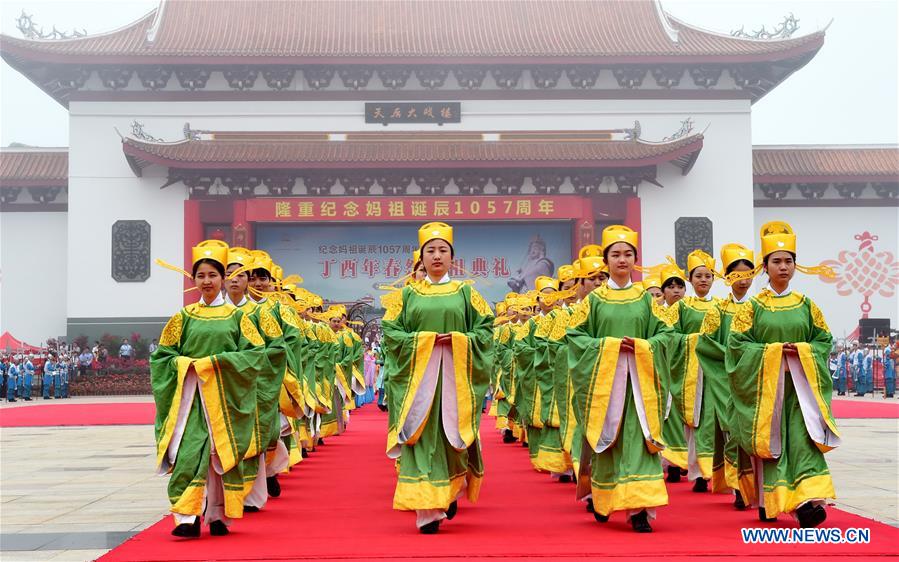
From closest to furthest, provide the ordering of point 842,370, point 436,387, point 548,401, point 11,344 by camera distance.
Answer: point 436,387, point 548,401, point 842,370, point 11,344

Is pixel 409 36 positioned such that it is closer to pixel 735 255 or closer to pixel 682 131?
pixel 682 131

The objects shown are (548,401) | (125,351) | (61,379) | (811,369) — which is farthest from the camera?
(125,351)

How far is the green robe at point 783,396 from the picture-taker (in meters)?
6.47

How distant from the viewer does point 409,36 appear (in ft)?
104

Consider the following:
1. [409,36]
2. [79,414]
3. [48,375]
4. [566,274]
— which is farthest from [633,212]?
[566,274]

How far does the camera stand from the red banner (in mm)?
28375

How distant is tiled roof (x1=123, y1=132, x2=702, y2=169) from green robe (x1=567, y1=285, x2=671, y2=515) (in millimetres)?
20889

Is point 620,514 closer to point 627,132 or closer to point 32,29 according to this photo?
point 627,132

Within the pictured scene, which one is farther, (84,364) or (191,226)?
(191,226)

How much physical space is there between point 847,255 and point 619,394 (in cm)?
2569

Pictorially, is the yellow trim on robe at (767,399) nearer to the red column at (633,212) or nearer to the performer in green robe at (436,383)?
the performer in green robe at (436,383)

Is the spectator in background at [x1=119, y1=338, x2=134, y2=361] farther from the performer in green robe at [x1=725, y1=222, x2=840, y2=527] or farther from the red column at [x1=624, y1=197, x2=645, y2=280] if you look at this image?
the performer in green robe at [x1=725, y1=222, x2=840, y2=527]

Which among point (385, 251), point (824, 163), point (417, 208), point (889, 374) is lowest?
point (889, 374)

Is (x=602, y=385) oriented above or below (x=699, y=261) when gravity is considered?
below
